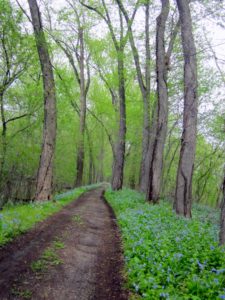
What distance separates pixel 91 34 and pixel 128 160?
1684 cm

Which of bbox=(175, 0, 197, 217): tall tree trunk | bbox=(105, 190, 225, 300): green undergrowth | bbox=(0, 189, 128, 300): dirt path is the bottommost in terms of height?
bbox=(0, 189, 128, 300): dirt path

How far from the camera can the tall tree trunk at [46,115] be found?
11.4 meters

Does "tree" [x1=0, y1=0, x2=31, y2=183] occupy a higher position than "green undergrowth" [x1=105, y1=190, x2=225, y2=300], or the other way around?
"tree" [x1=0, y1=0, x2=31, y2=183]

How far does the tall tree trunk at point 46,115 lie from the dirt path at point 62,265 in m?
4.29

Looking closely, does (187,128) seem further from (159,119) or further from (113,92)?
(113,92)

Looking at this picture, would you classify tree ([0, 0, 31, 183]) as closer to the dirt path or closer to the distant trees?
the distant trees

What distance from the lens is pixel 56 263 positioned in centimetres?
484

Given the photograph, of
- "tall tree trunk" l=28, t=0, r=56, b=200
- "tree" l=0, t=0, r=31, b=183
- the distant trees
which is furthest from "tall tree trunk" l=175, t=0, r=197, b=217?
"tree" l=0, t=0, r=31, b=183

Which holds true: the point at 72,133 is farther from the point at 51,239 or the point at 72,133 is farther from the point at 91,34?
the point at 51,239

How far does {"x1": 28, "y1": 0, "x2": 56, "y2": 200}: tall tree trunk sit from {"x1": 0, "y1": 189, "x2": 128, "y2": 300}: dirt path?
4285 millimetres

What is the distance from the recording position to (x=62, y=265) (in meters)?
4.80

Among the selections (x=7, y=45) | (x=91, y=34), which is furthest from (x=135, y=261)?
(x=91, y=34)

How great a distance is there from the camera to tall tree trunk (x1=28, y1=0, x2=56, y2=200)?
11395 millimetres

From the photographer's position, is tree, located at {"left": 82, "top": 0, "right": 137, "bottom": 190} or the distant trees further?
tree, located at {"left": 82, "top": 0, "right": 137, "bottom": 190}
